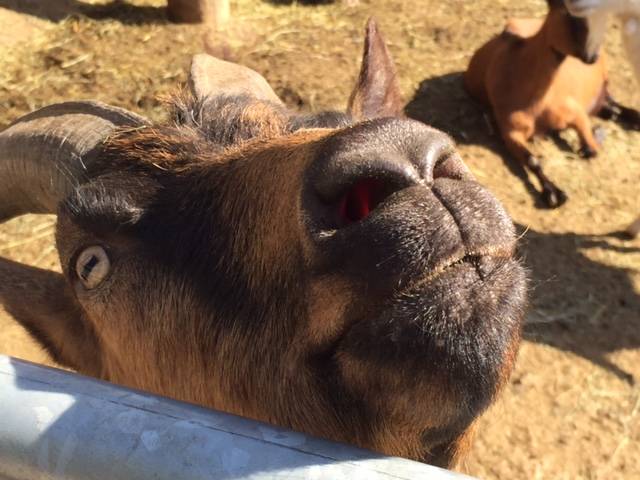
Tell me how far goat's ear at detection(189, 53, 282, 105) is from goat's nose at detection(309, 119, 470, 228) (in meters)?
1.11

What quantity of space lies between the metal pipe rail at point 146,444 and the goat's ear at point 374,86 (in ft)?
5.65

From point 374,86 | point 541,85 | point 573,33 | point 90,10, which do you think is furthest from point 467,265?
point 90,10

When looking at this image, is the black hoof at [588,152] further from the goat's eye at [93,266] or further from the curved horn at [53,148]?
the goat's eye at [93,266]

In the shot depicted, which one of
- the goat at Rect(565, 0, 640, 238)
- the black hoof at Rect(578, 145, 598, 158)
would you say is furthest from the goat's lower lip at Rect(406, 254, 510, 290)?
the black hoof at Rect(578, 145, 598, 158)

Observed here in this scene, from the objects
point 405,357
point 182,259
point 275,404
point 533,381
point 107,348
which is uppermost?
point 405,357

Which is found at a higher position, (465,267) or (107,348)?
(465,267)

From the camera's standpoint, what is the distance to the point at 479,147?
638cm

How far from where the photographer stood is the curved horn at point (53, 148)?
2.52m

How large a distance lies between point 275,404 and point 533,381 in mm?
2887

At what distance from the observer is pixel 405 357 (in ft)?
4.68

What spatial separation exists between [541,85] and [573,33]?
2.07 feet

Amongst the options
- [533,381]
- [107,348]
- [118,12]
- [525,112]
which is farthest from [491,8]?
[107,348]

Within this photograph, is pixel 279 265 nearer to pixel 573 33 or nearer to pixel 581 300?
pixel 581 300

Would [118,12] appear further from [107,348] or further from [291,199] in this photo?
[291,199]
